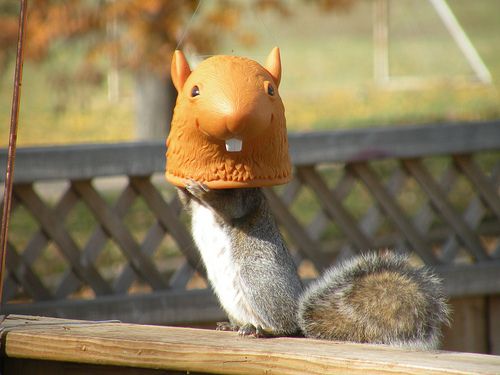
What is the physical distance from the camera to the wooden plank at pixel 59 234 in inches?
137

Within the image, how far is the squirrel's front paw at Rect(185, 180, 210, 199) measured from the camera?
6.52ft

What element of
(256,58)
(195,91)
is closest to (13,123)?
(195,91)

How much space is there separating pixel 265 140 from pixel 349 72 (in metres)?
13.7

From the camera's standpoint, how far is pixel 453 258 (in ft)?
13.8

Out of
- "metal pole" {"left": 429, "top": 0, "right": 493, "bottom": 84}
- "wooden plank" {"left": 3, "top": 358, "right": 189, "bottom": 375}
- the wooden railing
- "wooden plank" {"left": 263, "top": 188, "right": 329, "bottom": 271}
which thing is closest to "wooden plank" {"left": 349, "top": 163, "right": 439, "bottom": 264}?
the wooden railing

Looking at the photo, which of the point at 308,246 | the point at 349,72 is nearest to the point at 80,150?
the point at 308,246

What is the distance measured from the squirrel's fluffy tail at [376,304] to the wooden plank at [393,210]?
2.01 metres

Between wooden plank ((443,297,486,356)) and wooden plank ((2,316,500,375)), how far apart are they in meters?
2.19

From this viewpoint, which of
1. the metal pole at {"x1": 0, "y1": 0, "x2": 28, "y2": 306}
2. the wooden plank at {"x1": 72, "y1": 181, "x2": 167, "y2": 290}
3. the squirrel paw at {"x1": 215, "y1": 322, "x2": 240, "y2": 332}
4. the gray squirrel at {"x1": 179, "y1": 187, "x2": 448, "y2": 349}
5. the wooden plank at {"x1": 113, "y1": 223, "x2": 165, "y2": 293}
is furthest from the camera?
the wooden plank at {"x1": 113, "y1": 223, "x2": 165, "y2": 293}

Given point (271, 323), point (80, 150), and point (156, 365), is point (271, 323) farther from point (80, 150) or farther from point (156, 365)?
point (80, 150)

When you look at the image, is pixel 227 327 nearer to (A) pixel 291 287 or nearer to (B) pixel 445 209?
(A) pixel 291 287

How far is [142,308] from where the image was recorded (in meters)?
3.48

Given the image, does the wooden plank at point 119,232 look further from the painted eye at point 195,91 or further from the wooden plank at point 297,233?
Answer: the painted eye at point 195,91

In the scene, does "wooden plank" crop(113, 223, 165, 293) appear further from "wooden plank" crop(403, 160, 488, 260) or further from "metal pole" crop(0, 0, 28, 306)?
"metal pole" crop(0, 0, 28, 306)
